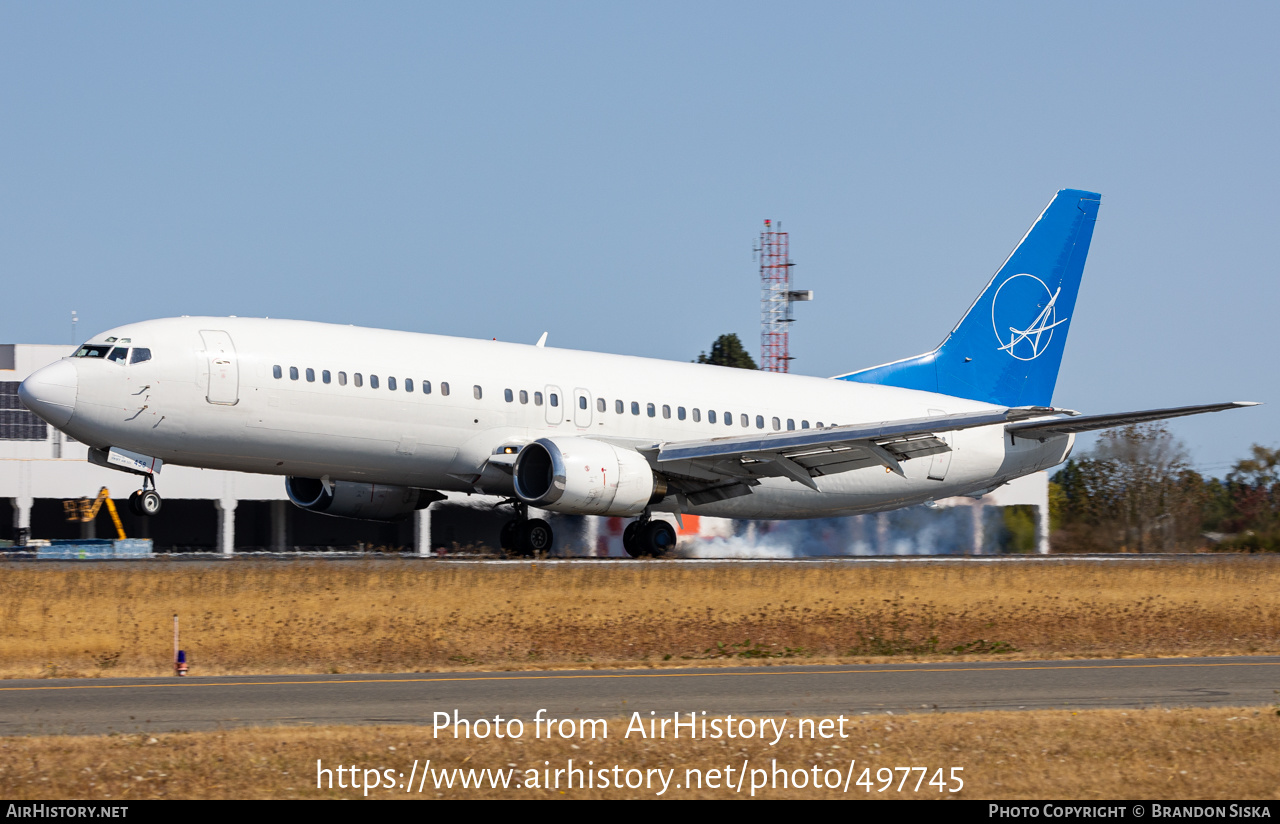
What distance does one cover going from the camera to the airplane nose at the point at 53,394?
990 inches

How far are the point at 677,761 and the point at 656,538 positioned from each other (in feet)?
66.9

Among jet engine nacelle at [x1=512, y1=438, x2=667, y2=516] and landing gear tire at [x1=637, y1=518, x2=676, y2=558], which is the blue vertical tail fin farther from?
jet engine nacelle at [x1=512, y1=438, x2=667, y2=516]

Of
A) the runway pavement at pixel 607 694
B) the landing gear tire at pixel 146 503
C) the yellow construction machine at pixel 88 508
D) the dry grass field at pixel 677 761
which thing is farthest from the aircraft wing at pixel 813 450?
the yellow construction machine at pixel 88 508

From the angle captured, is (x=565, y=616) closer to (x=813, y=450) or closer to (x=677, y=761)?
(x=813, y=450)

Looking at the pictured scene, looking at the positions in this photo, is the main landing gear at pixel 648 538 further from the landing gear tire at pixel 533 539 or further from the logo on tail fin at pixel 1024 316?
the logo on tail fin at pixel 1024 316

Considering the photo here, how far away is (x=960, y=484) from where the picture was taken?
36375mm

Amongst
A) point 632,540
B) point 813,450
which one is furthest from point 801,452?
point 632,540

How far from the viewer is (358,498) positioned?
31.5m

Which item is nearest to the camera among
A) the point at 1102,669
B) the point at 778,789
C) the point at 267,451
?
the point at 778,789

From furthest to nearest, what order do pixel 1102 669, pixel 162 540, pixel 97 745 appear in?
1. pixel 162 540
2. pixel 1102 669
3. pixel 97 745

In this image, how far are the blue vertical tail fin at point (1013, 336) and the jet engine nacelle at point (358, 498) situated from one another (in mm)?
13110

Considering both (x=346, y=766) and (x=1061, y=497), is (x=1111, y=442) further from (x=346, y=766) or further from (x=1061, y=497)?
(x=346, y=766)

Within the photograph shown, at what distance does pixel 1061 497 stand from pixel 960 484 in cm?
3344
